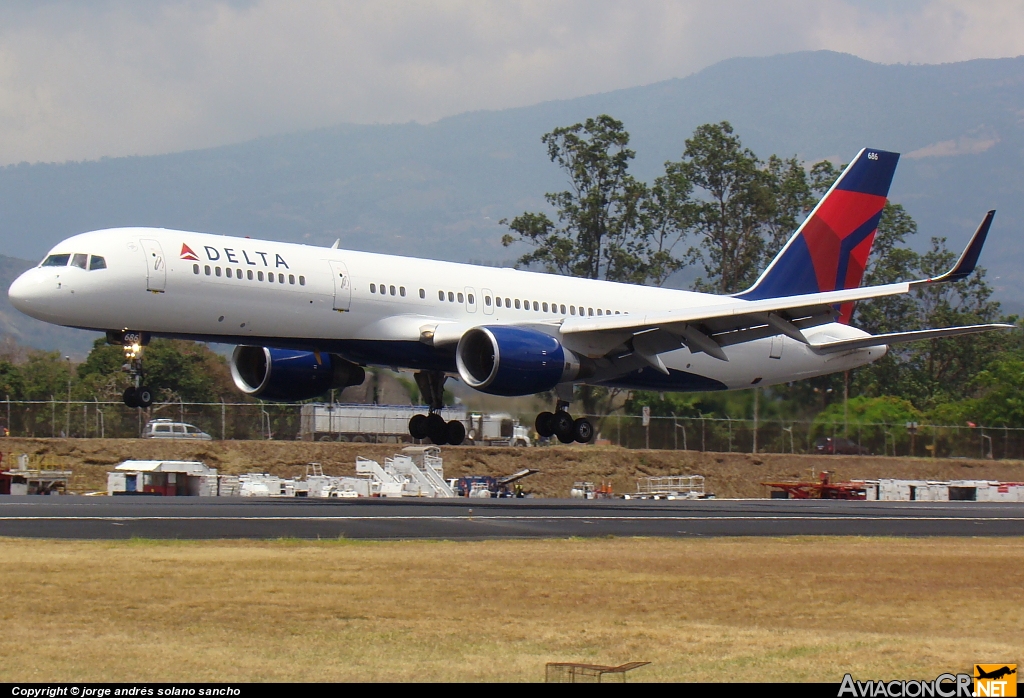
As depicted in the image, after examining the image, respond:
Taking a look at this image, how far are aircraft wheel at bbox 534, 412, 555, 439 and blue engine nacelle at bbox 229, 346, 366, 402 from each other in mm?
5276

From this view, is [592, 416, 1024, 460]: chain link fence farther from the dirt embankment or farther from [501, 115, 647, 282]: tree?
[501, 115, 647, 282]: tree

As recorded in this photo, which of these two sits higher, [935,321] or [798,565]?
[935,321]

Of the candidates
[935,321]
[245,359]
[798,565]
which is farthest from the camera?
[935,321]

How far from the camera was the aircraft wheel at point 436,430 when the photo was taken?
35.7 m

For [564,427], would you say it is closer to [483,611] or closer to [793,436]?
[483,611]

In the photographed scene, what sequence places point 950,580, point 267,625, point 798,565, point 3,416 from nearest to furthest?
point 267,625, point 950,580, point 798,565, point 3,416

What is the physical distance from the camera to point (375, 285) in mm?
30875

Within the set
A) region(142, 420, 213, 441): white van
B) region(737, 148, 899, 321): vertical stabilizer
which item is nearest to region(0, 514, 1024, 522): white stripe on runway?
region(737, 148, 899, 321): vertical stabilizer

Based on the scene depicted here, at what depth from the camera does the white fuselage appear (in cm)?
2731

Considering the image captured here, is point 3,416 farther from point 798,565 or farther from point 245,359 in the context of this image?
point 798,565

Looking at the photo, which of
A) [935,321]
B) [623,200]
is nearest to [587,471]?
[623,200]

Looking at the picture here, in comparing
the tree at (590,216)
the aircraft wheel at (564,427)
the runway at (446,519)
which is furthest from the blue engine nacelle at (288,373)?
the tree at (590,216)

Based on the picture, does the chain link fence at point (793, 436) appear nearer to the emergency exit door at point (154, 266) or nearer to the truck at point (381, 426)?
the truck at point (381, 426)

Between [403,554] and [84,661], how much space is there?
1085 cm
